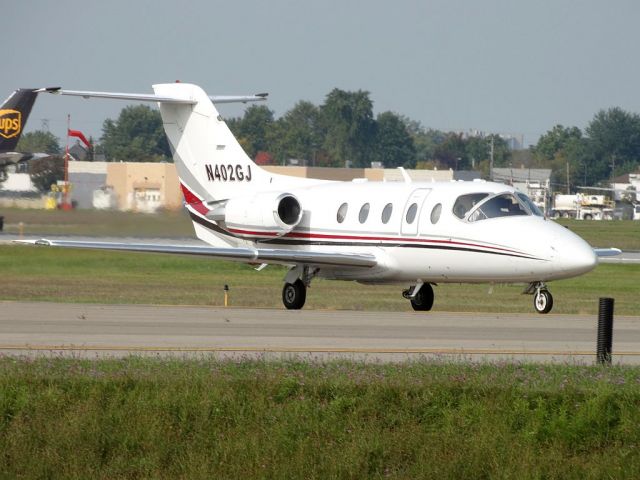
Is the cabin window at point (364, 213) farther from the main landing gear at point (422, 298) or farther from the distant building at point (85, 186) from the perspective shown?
the distant building at point (85, 186)

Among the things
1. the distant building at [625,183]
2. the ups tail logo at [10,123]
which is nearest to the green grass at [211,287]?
the ups tail logo at [10,123]

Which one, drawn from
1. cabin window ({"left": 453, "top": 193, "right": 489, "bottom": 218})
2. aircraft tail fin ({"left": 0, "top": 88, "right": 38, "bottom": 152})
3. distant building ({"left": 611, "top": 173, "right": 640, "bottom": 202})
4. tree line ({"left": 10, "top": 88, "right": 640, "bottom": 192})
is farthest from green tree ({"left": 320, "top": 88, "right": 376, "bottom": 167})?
cabin window ({"left": 453, "top": 193, "right": 489, "bottom": 218})

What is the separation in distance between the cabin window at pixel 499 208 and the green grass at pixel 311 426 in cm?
1098

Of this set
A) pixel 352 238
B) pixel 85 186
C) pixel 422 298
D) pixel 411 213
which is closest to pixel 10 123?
pixel 85 186

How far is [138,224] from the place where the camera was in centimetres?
3581

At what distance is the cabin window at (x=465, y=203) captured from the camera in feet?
85.4

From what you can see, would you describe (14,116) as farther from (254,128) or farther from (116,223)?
(254,128)

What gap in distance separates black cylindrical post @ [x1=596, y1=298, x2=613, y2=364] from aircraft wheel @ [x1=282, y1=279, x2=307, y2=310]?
1162 centimetres

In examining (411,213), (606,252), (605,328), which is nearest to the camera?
(605,328)

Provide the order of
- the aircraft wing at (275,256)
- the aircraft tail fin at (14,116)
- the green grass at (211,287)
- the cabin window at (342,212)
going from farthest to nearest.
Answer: the aircraft tail fin at (14,116) < the green grass at (211,287) < the cabin window at (342,212) < the aircraft wing at (275,256)

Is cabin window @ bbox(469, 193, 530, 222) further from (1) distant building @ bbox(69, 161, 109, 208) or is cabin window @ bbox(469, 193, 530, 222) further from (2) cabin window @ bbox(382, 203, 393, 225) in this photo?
(1) distant building @ bbox(69, 161, 109, 208)

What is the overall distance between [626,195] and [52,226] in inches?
5315

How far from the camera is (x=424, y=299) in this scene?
28.1 metres

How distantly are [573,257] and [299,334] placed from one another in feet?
20.3
